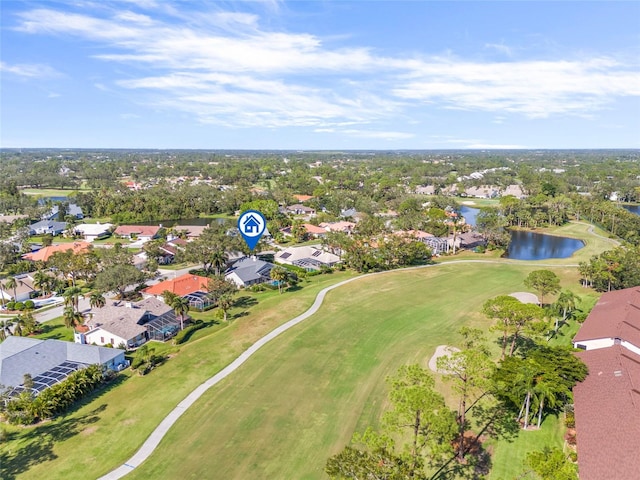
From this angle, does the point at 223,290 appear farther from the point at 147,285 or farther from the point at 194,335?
the point at 147,285

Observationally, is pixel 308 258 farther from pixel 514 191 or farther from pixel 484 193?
pixel 514 191

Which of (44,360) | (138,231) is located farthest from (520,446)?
(138,231)

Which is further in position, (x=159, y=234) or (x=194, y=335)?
(x=159, y=234)

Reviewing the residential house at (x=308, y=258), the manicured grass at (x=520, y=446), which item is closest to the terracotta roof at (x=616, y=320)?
the manicured grass at (x=520, y=446)

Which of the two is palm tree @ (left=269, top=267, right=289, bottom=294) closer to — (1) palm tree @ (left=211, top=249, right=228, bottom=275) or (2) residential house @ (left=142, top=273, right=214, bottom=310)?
(1) palm tree @ (left=211, top=249, right=228, bottom=275)

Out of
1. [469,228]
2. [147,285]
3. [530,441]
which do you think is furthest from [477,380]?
[469,228]
